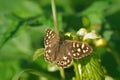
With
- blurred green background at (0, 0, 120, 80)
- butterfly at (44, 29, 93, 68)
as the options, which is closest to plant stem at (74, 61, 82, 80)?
butterfly at (44, 29, 93, 68)

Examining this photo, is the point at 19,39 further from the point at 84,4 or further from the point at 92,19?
the point at 84,4

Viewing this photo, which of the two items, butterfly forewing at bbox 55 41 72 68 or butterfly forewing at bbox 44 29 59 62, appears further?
butterfly forewing at bbox 44 29 59 62

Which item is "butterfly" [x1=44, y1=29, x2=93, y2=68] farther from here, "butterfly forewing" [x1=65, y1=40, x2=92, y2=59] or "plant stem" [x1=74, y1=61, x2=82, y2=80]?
"plant stem" [x1=74, y1=61, x2=82, y2=80]

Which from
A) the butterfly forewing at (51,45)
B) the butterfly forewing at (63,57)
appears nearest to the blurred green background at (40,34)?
the butterfly forewing at (51,45)

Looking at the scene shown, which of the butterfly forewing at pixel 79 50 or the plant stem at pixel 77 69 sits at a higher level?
the butterfly forewing at pixel 79 50

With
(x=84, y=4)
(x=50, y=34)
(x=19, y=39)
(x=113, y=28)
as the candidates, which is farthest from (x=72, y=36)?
(x=84, y=4)

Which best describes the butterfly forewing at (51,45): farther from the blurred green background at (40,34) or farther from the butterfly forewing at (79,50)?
the blurred green background at (40,34)
